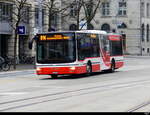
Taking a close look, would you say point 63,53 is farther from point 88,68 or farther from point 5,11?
point 5,11

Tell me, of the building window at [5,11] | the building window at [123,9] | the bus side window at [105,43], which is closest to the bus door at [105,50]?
the bus side window at [105,43]

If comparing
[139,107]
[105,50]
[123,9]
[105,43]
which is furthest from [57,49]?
[123,9]

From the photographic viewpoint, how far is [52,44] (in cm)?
2608

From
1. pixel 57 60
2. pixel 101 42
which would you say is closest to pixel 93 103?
pixel 57 60

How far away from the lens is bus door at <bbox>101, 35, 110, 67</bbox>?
3039 centimetres

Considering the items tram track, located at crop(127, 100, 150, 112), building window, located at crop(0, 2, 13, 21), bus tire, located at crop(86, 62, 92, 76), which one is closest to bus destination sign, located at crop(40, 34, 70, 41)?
bus tire, located at crop(86, 62, 92, 76)

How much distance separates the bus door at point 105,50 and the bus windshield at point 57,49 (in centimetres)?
473

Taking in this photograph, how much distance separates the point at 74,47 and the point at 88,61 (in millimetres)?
2112

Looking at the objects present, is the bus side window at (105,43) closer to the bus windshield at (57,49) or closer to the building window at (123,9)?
the bus windshield at (57,49)

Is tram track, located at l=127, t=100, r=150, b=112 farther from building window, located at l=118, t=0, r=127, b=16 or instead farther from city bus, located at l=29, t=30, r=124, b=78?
building window, located at l=118, t=0, r=127, b=16

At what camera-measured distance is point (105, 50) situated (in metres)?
30.9

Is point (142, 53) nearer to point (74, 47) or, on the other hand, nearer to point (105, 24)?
point (105, 24)

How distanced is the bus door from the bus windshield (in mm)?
4726

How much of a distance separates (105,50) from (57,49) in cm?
579
